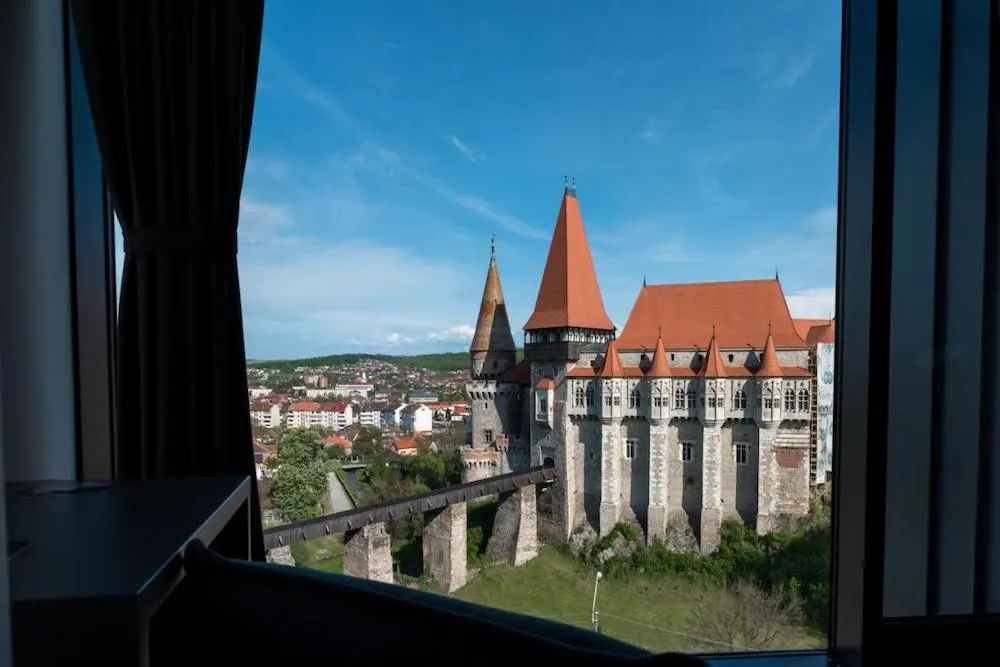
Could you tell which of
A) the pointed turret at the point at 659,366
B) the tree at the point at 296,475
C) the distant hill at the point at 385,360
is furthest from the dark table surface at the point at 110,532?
the pointed turret at the point at 659,366

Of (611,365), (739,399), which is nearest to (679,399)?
(739,399)

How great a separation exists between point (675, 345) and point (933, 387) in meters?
9.49

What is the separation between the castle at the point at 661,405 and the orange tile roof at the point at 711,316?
0.02 metres

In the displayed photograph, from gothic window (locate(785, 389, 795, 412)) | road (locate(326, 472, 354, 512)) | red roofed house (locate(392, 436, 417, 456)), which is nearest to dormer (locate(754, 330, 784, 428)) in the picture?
gothic window (locate(785, 389, 795, 412))

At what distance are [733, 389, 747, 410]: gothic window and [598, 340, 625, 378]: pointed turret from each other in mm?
2192

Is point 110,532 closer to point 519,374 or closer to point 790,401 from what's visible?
point 790,401

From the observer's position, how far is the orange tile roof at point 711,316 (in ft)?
31.4

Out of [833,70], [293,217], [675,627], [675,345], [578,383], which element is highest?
[833,70]

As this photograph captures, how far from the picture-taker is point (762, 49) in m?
1.79

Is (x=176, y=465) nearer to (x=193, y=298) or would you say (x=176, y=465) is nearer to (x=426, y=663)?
(x=193, y=298)

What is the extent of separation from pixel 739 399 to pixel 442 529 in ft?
21.3

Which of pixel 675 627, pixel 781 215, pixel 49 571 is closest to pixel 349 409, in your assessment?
pixel 49 571

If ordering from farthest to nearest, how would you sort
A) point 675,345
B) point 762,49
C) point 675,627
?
point 675,345
point 675,627
point 762,49

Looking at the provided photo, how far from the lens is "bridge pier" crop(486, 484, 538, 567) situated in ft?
24.7
